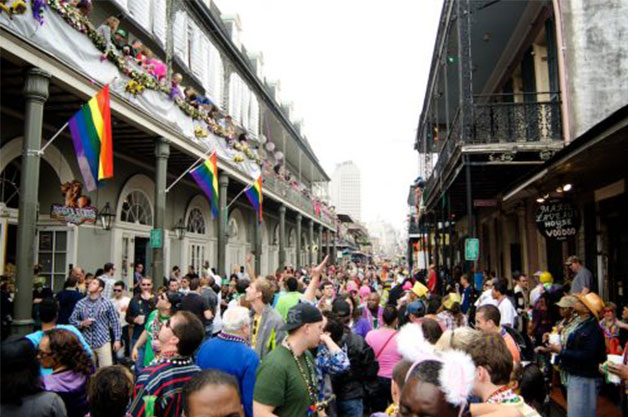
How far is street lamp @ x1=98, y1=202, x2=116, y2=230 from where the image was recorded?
14.3m

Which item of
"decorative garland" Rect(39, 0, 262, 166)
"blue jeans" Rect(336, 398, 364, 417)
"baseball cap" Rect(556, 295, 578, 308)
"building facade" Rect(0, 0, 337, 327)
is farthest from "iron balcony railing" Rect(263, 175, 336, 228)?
"baseball cap" Rect(556, 295, 578, 308)

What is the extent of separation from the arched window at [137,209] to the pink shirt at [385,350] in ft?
39.3

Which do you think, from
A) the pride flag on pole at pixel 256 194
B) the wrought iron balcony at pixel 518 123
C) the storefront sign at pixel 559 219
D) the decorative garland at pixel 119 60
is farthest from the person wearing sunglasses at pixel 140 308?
the pride flag on pole at pixel 256 194

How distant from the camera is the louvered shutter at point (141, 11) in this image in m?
14.9

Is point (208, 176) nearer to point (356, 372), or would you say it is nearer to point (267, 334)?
point (267, 334)

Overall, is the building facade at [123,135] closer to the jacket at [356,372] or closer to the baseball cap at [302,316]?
the jacket at [356,372]

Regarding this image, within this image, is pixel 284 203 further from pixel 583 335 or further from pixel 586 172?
pixel 583 335

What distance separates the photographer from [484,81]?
2058 cm

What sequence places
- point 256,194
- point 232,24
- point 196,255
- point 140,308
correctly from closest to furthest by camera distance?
point 140,308 → point 256,194 → point 196,255 → point 232,24

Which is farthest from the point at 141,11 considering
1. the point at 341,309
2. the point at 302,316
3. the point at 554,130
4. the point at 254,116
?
the point at 302,316

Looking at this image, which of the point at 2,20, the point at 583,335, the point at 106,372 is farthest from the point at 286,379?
the point at 2,20

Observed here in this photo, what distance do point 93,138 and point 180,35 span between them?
368 inches

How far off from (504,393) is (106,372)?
7.97 feet

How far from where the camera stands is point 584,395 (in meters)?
5.32
